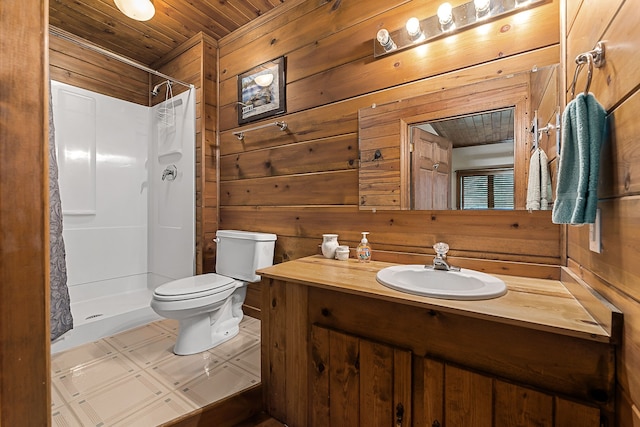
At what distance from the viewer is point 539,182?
1.15 m

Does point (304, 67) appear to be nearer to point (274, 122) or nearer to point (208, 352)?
point (274, 122)

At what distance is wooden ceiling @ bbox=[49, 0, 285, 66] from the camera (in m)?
2.04

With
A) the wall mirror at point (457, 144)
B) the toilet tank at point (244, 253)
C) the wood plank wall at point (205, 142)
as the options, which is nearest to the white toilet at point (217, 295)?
the toilet tank at point (244, 253)

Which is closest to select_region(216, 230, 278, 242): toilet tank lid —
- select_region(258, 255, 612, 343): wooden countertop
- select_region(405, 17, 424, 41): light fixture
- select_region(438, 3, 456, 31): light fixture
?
select_region(258, 255, 612, 343): wooden countertop

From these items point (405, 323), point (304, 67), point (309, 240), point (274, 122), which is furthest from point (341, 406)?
point (304, 67)

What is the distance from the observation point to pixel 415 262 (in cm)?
149

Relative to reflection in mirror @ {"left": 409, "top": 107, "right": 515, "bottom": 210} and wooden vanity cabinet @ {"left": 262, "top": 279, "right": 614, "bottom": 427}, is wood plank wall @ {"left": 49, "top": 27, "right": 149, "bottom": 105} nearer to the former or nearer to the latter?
wooden vanity cabinet @ {"left": 262, "top": 279, "right": 614, "bottom": 427}

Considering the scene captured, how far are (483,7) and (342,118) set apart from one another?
2.77 ft

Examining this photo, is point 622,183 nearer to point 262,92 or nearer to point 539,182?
point 539,182

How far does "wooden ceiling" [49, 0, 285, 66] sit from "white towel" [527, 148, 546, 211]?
1935 mm

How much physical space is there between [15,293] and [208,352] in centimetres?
125

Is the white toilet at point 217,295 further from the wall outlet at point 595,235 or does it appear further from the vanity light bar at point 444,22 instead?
the wall outlet at point 595,235

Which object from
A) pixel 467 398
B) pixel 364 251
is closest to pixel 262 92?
pixel 364 251

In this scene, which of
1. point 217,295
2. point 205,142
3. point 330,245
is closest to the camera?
point 330,245
